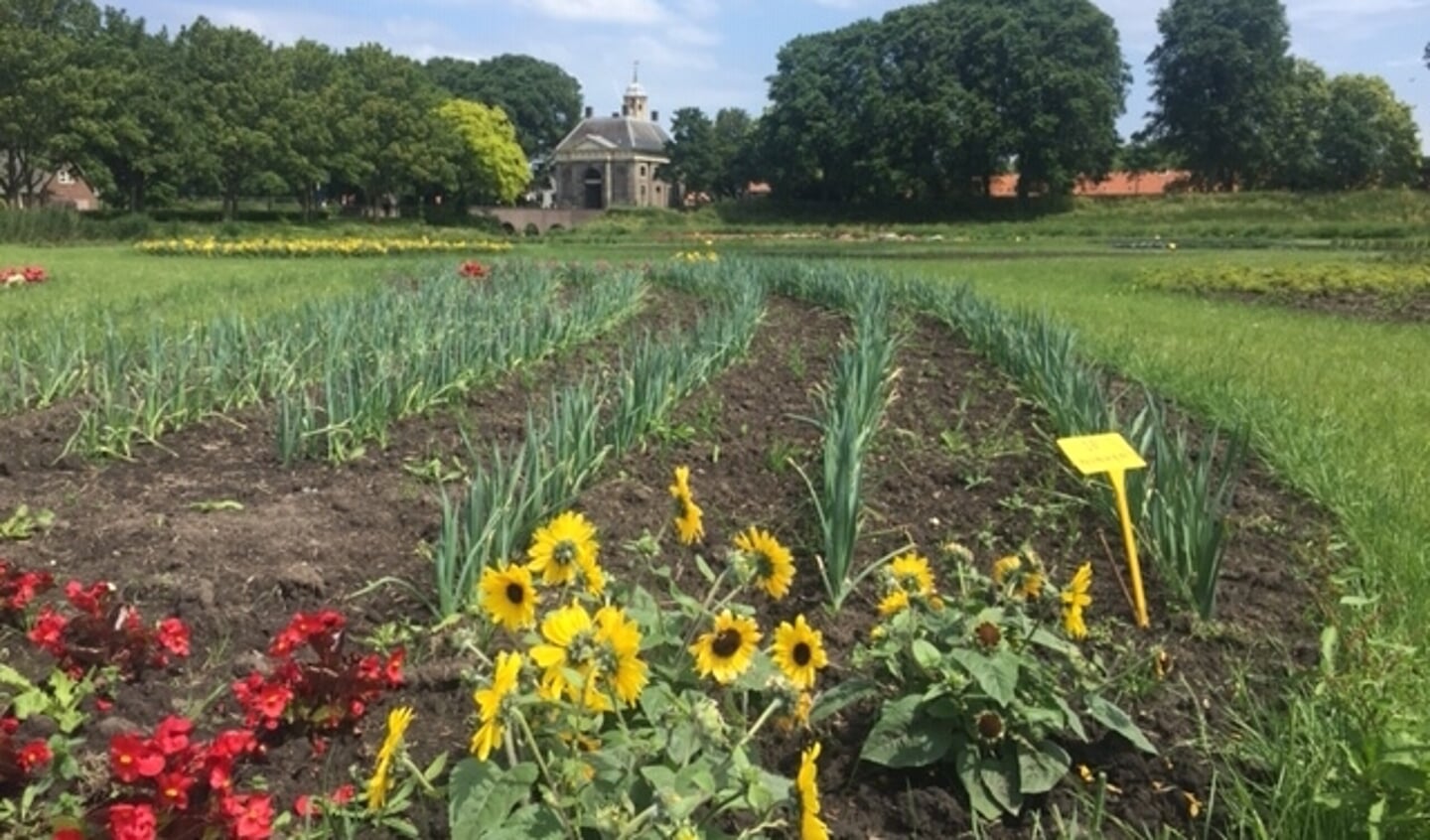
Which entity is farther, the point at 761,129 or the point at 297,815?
the point at 761,129

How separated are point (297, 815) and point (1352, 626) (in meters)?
1.98

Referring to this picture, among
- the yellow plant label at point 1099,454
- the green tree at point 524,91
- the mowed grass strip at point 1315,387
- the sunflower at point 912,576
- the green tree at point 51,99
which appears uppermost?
the green tree at point 524,91

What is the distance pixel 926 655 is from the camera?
173cm

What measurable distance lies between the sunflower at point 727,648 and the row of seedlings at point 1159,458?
4.07ft

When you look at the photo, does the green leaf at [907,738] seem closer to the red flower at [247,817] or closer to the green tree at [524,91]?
the red flower at [247,817]

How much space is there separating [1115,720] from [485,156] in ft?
181

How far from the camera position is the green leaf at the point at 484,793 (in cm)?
136

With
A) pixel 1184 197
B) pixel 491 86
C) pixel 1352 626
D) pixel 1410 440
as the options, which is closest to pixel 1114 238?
pixel 1184 197

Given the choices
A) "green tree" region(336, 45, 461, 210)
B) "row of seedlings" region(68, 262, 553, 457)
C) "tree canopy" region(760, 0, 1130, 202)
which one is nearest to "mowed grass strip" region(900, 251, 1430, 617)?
"row of seedlings" region(68, 262, 553, 457)

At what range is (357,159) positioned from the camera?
42281 mm

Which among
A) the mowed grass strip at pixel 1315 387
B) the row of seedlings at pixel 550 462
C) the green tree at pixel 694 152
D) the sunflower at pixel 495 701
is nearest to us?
the sunflower at pixel 495 701

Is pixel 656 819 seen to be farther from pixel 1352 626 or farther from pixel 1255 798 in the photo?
pixel 1352 626

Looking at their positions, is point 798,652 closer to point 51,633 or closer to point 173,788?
point 173,788

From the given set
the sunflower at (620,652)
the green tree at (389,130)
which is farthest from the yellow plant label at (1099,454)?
the green tree at (389,130)
